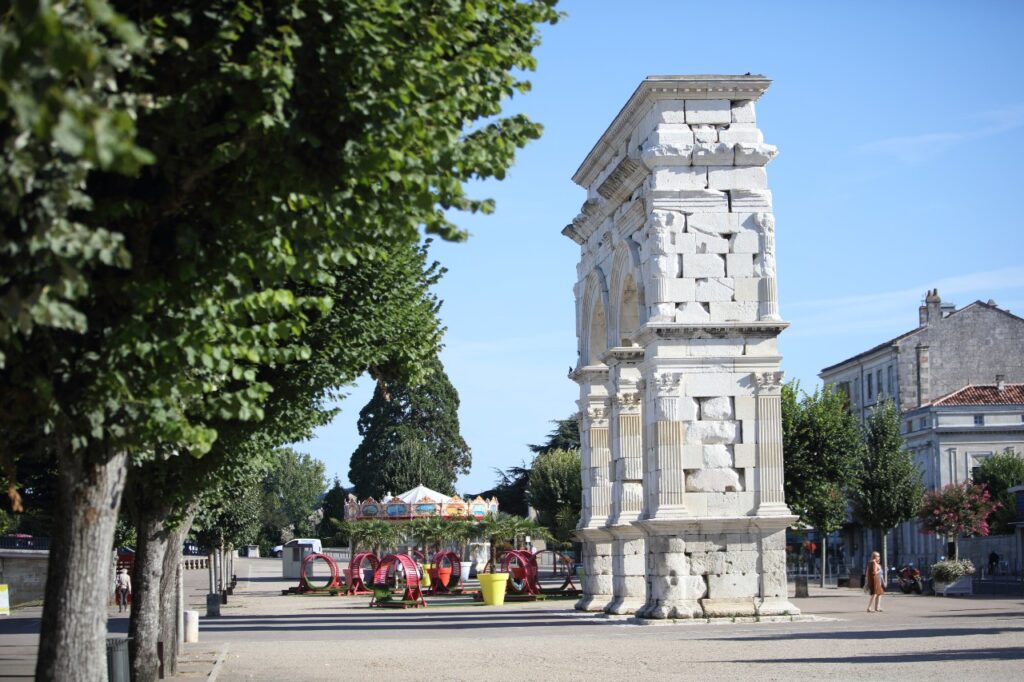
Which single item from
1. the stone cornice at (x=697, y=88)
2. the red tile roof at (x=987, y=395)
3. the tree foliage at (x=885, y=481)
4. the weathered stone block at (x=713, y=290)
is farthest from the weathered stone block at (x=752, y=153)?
the red tile roof at (x=987, y=395)

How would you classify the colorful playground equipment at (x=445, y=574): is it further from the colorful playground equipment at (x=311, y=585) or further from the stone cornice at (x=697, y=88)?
the stone cornice at (x=697, y=88)

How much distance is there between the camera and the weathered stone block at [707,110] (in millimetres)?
30188

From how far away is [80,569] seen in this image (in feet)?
36.5

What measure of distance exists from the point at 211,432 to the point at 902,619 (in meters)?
23.2

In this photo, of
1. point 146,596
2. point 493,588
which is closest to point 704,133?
point 146,596

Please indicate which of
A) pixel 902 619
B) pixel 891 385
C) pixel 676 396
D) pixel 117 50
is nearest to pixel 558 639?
pixel 676 396

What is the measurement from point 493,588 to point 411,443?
5389cm

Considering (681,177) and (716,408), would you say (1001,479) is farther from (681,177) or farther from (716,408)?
(681,177)

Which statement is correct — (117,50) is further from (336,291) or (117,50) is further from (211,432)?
(336,291)

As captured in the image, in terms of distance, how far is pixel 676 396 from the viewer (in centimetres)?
2923

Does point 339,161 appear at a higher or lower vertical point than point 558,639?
higher

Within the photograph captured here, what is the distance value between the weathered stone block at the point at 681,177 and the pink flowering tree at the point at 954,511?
1303 inches

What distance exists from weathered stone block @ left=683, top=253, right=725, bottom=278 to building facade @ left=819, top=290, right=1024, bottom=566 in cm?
4755

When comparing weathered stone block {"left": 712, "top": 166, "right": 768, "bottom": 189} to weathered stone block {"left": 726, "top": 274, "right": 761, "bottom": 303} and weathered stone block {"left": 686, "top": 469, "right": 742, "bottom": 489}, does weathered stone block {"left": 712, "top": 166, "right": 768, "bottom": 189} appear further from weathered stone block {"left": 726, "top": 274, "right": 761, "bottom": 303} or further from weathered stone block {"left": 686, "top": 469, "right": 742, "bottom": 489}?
weathered stone block {"left": 686, "top": 469, "right": 742, "bottom": 489}
